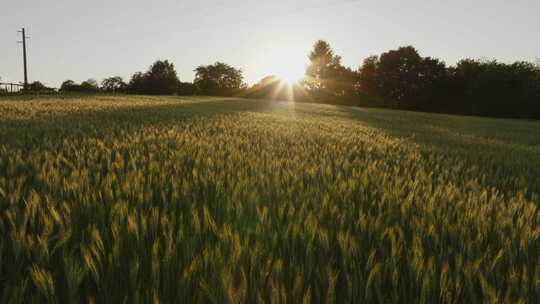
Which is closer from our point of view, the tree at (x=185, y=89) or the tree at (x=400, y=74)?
the tree at (x=400, y=74)

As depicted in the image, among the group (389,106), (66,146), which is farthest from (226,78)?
(66,146)

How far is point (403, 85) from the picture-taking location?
56406 mm

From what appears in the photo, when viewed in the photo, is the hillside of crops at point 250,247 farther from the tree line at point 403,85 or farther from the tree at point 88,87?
the tree at point 88,87

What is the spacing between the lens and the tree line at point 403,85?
43.5 m

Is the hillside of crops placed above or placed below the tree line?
below

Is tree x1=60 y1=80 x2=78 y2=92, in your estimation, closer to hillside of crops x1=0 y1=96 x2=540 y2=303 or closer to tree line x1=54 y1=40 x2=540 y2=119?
tree line x1=54 y1=40 x2=540 y2=119

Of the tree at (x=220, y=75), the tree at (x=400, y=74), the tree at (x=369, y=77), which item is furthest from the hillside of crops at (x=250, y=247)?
the tree at (x=220, y=75)

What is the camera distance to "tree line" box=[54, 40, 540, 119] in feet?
143

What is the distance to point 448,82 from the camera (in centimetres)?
5034

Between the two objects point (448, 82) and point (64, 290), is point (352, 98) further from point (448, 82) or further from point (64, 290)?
point (64, 290)

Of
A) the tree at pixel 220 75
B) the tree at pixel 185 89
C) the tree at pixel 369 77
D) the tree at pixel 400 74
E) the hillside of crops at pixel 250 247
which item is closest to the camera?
the hillside of crops at pixel 250 247

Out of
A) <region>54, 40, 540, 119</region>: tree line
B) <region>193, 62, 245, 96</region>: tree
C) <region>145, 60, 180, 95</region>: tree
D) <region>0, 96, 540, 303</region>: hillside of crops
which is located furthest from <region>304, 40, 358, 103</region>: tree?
<region>0, 96, 540, 303</region>: hillside of crops

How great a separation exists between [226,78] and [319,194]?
101 metres

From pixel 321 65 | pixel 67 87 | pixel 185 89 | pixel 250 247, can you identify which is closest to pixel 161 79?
pixel 185 89
